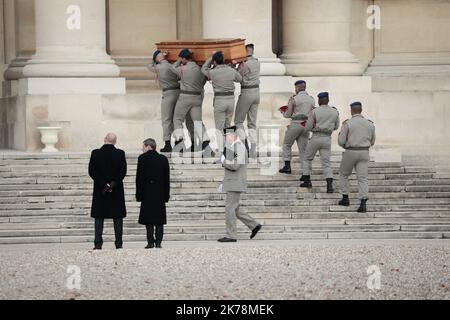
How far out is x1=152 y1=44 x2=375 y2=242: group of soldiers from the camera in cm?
2739

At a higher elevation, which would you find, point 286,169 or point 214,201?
point 286,169

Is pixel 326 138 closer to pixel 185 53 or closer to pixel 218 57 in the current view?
pixel 218 57

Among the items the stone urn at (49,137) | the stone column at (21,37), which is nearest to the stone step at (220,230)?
the stone urn at (49,137)

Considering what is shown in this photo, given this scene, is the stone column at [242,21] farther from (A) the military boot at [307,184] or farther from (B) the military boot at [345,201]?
(B) the military boot at [345,201]

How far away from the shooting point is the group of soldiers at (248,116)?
2739 cm

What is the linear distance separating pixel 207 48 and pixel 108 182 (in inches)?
242

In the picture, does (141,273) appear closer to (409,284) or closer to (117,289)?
(117,289)

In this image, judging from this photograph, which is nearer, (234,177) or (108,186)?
(108,186)

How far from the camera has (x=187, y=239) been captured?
26.1m

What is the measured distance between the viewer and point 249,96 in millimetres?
29734

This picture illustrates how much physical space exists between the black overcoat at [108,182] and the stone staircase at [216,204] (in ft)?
7.02

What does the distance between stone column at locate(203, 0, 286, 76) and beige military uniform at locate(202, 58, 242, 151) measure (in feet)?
14.6

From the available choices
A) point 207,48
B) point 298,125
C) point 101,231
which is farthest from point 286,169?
point 101,231
